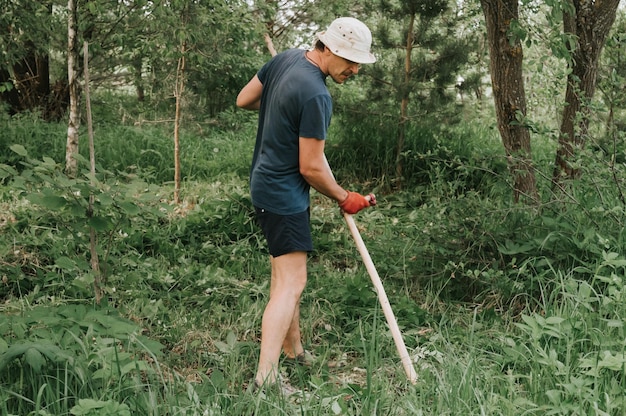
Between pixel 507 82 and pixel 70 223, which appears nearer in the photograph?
pixel 70 223

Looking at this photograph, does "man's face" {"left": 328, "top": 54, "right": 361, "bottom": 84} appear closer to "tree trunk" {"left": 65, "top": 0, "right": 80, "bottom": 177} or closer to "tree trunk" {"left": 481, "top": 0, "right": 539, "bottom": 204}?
"tree trunk" {"left": 481, "top": 0, "right": 539, "bottom": 204}

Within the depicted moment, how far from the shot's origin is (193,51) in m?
7.02

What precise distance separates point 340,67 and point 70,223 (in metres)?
1.51

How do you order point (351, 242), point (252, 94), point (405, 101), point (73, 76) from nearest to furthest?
point (252, 94) < point (351, 242) < point (73, 76) < point (405, 101)

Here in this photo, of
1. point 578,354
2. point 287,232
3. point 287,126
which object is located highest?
point 287,126

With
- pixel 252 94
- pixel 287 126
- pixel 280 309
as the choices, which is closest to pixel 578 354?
pixel 280 309

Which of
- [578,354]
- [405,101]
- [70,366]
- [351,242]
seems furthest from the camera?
[405,101]

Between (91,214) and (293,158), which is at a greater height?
(293,158)

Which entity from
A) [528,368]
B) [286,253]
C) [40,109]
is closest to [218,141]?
[40,109]

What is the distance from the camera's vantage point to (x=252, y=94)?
397 cm

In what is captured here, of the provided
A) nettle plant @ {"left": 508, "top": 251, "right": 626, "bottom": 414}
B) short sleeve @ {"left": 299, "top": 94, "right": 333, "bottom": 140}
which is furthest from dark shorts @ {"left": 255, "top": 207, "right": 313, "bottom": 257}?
nettle plant @ {"left": 508, "top": 251, "right": 626, "bottom": 414}

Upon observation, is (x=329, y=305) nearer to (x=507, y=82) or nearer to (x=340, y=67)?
(x=340, y=67)

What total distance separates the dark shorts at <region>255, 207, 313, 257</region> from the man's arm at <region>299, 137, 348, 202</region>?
0.20 metres

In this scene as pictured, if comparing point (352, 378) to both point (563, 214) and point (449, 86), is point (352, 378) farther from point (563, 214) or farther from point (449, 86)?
point (449, 86)
